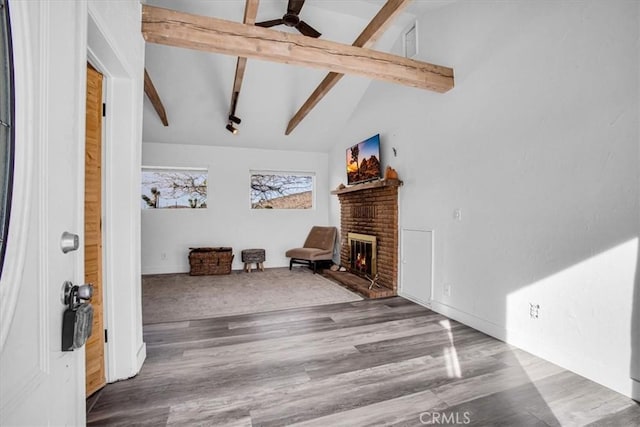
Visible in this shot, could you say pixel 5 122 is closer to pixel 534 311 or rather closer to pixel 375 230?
pixel 534 311

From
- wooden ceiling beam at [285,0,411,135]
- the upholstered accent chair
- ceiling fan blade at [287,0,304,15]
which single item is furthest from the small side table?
ceiling fan blade at [287,0,304,15]

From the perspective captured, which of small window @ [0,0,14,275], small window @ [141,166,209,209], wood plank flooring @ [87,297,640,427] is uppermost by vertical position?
small window @ [141,166,209,209]

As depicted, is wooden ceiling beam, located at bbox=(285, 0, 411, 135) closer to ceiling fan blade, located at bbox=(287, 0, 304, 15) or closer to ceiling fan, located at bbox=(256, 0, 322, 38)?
ceiling fan, located at bbox=(256, 0, 322, 38)

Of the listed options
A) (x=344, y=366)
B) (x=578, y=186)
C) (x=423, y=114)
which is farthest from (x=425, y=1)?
(x=344, y=366)

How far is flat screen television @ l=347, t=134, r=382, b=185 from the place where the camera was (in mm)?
4430

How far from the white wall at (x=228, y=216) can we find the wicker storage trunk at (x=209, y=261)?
17.3 inches

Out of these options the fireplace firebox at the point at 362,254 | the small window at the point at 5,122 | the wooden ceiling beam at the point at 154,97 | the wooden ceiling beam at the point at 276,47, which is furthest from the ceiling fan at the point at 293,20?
the fireplace firebox at the point at 362,254

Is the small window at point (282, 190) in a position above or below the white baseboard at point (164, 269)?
above

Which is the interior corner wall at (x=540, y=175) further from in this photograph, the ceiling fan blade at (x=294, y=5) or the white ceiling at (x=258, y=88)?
the ceiling fan blade at (x=294, y=5)

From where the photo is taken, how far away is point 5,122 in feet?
1.86

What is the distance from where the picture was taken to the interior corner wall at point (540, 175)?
1.85 meters

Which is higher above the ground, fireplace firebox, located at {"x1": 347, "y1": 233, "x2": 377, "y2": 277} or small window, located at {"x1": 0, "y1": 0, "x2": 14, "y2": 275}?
small window, located at {"x1": 0, "y1": 0, "x2": 14, "y2": 275}

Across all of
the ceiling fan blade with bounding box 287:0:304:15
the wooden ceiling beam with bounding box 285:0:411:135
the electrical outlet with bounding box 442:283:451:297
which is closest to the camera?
the wooden ceiling beam with bounding box 285:0:411:135

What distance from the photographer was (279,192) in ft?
21.3
